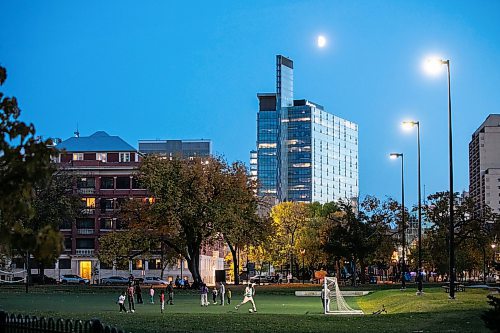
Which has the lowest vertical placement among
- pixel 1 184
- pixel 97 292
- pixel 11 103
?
pixel 97 292

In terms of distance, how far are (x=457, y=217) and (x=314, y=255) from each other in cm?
2426

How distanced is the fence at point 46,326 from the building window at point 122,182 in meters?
119

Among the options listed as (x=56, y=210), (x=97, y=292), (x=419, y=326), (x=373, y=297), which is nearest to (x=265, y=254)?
(x=56, y=210)

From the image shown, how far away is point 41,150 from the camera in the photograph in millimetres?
13266

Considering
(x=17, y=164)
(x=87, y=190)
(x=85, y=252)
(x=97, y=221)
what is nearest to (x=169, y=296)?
(x=17, y=164)

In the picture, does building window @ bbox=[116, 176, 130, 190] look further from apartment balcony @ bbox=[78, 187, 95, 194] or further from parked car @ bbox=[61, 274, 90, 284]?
parked car @ bbox=[61, 274, 90, 284]

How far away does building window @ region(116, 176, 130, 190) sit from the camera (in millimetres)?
136250

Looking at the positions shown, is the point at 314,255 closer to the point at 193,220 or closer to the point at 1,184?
the point at 193,220

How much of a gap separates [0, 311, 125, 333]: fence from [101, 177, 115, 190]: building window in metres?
120

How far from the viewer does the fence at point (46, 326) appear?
1414cm

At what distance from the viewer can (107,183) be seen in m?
137

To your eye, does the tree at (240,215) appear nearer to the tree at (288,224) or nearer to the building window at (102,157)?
the tree at (288,224)

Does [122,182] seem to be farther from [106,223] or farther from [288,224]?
[288,224]

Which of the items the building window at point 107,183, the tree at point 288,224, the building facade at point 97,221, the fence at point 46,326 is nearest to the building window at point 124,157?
the building facade at point 97,221
